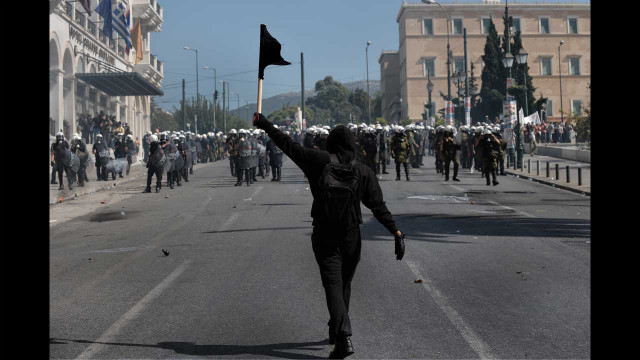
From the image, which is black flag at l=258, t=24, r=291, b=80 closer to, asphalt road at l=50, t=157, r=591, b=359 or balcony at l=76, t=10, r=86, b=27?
asphalt road at l=50, t=157, r=591, b=359

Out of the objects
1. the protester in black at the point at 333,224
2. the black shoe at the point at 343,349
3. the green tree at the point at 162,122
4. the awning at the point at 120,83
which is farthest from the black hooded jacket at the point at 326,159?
the green tree at the point at 162,122

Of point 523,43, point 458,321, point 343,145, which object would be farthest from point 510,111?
point 523,43

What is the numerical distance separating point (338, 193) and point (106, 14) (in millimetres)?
40455

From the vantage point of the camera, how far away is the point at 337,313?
5809 millimetres

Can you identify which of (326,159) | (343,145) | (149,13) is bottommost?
(326,159)

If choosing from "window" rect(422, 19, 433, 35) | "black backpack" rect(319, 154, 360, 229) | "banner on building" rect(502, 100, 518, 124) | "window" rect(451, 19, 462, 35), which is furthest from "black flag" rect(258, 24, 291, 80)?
"window" rect(422, 19, 433, 35)

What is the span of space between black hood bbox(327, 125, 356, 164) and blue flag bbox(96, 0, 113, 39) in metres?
39.3

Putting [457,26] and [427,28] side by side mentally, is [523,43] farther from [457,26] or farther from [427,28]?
[427,28]

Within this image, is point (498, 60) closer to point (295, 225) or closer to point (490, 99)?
point (490, 99)

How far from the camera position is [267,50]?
20.7 ft

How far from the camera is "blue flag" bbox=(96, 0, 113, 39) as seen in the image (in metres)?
43.1

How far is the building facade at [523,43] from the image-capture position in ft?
348
